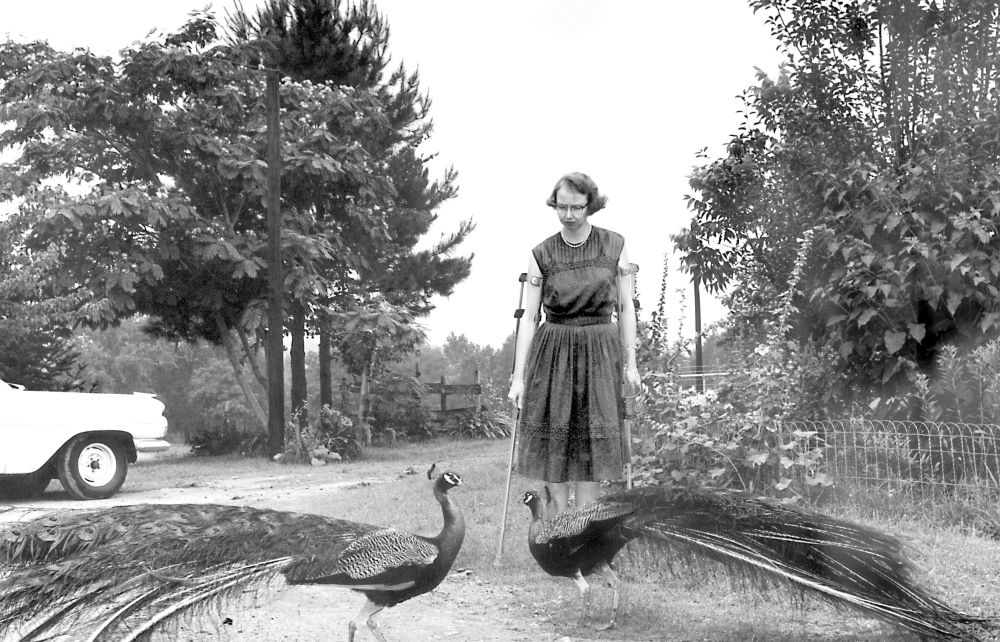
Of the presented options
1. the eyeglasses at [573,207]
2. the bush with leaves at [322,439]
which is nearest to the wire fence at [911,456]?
the eyeglasses at [573,207]

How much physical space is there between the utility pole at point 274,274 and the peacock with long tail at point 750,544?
1213 cm

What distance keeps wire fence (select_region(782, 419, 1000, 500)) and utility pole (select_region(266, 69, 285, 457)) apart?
10.5 meters

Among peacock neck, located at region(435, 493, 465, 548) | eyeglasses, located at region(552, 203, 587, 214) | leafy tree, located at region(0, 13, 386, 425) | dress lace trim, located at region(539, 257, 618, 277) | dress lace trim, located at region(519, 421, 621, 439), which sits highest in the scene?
leafy tree, located at region(0, 13, 386, 425)

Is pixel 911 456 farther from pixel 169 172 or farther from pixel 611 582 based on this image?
pixel 169 172

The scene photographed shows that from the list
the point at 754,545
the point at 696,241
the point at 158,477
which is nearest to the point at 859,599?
the point at 754,545

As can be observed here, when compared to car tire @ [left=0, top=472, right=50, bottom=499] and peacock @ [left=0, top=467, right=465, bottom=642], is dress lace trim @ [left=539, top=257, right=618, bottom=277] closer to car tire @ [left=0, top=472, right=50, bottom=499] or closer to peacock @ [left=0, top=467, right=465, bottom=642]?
peacock @ [left=0, top=467, right=465, bottom=642]

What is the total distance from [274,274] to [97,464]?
20.8 feet

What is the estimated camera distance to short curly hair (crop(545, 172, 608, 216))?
4.62m

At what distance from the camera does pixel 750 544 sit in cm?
391

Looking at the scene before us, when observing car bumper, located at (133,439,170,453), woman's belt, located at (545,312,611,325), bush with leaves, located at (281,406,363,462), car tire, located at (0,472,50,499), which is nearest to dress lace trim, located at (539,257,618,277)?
woman's belt, located at (545,312,611,325)

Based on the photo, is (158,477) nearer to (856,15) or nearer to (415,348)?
(415,348)

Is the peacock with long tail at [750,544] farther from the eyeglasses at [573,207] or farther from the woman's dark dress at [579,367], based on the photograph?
the eyeglasses at [573,207]

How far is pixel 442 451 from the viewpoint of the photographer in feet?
56.7

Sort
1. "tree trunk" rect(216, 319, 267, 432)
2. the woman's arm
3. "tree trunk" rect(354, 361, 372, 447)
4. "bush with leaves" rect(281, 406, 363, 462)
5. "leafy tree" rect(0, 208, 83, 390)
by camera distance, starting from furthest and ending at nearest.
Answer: "tree trunk" rect(216, 319, 267, 432), "tree trunk" rect(354, 361, 372, 447), "leafy tree" rect(0, 208, 83, 390), "bush with leaves" rect(281, 406, 363, 462), the woman's arm
